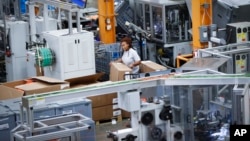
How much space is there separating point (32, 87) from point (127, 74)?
5.85 ft

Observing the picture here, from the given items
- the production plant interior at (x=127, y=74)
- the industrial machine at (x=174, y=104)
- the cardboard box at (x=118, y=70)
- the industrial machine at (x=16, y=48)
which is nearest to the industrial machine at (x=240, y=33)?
the production plant interior at (x=127, y=74)

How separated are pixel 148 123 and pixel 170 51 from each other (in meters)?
7.50

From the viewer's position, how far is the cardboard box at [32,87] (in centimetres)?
1023

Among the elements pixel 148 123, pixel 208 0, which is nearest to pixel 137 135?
pixel 148 123

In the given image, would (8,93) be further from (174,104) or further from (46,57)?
(174,104)

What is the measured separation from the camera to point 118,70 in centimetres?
1094

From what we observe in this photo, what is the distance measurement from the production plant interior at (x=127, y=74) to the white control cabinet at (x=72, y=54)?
2cm

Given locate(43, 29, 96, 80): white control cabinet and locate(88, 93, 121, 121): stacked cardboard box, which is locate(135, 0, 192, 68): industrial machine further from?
locate(88, 93, 121, 121): stacked cardboard box

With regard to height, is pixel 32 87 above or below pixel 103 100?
above

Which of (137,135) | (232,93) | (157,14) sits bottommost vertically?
(137,135)

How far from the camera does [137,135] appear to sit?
23.4 ft

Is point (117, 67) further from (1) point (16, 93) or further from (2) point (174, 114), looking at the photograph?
(2) point (174, 114)

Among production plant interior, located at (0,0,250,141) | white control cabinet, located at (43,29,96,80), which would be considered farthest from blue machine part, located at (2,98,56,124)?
white control cabinet, located at (43,29,96,80)

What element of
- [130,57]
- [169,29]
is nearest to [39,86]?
[130,57]
